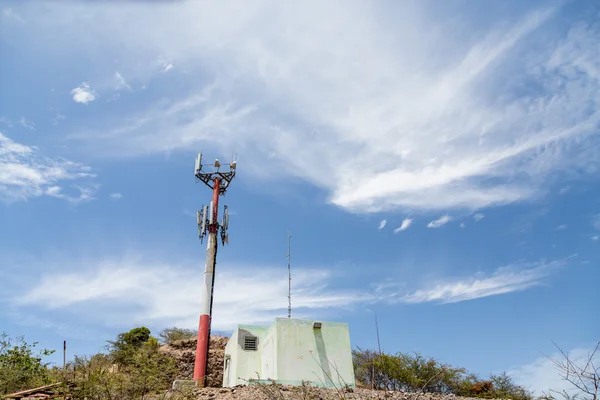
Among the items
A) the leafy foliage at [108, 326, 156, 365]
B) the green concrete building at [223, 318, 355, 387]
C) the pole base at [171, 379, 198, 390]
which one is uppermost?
the leafy foliage at [108, 326, 156, 365]

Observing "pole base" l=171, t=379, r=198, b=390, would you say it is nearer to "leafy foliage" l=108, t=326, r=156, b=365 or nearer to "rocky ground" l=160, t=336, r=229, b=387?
"rocky ground" l=160, t=336, r=229, b=387

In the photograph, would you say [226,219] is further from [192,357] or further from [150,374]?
[150,374]

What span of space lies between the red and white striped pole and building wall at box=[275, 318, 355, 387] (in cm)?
613

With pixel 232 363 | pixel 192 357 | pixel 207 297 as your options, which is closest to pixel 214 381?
pixel 192 357

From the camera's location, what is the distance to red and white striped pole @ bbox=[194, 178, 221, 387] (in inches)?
905

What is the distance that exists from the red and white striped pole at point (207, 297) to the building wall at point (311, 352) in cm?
613

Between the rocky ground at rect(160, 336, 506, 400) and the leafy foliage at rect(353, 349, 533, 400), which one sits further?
the leafy foliage at rect(353, 349, 533, 400)

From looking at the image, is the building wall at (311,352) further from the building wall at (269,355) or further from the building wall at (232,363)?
the building wall at (232,363)

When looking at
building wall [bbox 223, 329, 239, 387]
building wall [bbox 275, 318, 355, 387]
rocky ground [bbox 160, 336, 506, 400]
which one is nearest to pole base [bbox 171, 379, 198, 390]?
rocky ground [bbox 160, 336, 506, 400]

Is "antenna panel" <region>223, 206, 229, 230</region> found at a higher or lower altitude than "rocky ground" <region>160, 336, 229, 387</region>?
higher

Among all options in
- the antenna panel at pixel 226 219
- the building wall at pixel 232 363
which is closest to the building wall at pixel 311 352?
the building wall at pixel 232 363

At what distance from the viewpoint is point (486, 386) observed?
30.3m

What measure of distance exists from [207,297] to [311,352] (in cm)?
874

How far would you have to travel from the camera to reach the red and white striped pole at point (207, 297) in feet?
75.4
